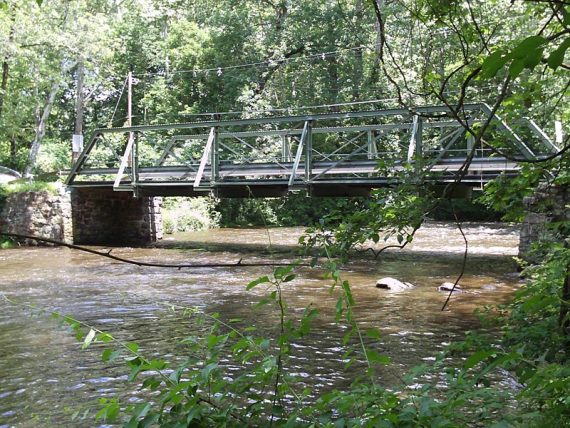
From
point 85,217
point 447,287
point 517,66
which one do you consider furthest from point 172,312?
point 85,217

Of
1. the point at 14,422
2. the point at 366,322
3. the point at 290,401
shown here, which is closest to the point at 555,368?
the point at 290,401

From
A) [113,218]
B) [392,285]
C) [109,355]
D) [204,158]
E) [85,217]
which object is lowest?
[392,285]

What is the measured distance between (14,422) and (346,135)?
24584mm

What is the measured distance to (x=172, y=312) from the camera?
28.8 feet

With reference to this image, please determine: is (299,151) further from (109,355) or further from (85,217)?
(109,355)

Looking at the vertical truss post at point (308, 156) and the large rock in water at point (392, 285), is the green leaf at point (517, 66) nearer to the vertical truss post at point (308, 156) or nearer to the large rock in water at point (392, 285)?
the large rock in water at point (392, 285)

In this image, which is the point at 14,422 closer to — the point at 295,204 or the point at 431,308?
the point at 431,308

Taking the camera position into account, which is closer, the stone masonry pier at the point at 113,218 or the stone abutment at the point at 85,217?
the stone abutment at the point at 85,217

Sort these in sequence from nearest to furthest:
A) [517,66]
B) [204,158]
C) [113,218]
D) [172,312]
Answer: [517,66]
[172,312]
[204,158]
[113,218]

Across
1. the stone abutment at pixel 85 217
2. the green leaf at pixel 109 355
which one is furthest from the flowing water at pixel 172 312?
the stone abutment at pixel 85 217

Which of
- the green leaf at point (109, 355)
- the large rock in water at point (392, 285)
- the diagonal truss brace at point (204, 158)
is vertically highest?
the diagonal truss brace at point (204, 158)

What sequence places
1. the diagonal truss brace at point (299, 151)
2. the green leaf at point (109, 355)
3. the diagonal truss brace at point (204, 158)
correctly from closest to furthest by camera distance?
the green leaf at point (109, 355) → the diagonal truss brace at point (299, 151) → the diagonal truss brace at point (204, 158)

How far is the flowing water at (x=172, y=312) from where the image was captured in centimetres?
569

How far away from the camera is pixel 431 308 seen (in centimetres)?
897
